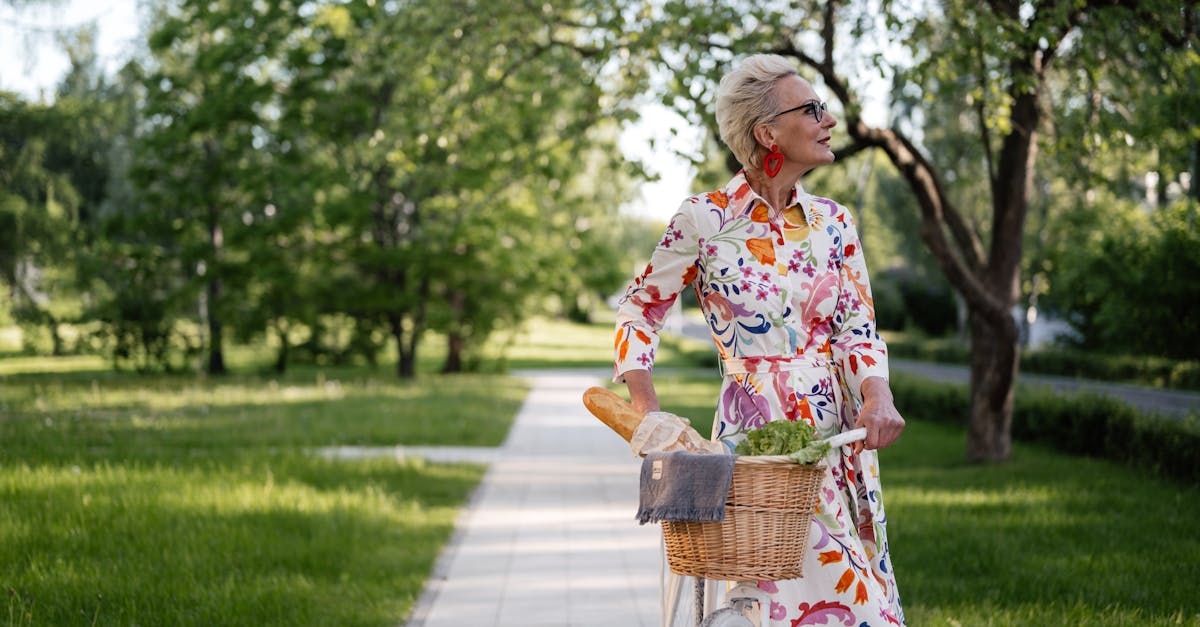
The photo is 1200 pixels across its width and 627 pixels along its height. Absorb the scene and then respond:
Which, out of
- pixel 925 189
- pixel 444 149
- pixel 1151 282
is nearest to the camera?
pixel 925 189

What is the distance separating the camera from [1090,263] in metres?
21.3

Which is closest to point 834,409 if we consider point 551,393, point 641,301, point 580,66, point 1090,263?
point 641,301

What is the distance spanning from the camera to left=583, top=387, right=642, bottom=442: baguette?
3303 mm

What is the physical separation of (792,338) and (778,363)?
8 cm

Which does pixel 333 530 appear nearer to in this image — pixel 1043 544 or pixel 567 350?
pixel 1043 544

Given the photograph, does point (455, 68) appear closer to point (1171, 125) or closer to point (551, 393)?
point (1171, 125)

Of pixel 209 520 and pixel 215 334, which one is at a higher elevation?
pixel 215 334

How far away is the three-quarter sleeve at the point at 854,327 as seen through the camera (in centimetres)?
345

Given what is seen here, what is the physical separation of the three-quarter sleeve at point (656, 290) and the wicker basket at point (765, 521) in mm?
515

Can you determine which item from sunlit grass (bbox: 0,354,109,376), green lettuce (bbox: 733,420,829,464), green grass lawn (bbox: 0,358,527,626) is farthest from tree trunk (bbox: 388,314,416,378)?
green lettuce (bbox: 733,420,829,464)

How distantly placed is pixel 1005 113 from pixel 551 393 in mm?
16829

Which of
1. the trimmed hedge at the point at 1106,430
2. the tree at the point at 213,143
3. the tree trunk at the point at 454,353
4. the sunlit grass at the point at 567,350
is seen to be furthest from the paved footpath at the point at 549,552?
the sunlit grass at the point at 567,350

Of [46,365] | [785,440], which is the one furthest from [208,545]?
[46,365]

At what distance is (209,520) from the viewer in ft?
26.1
